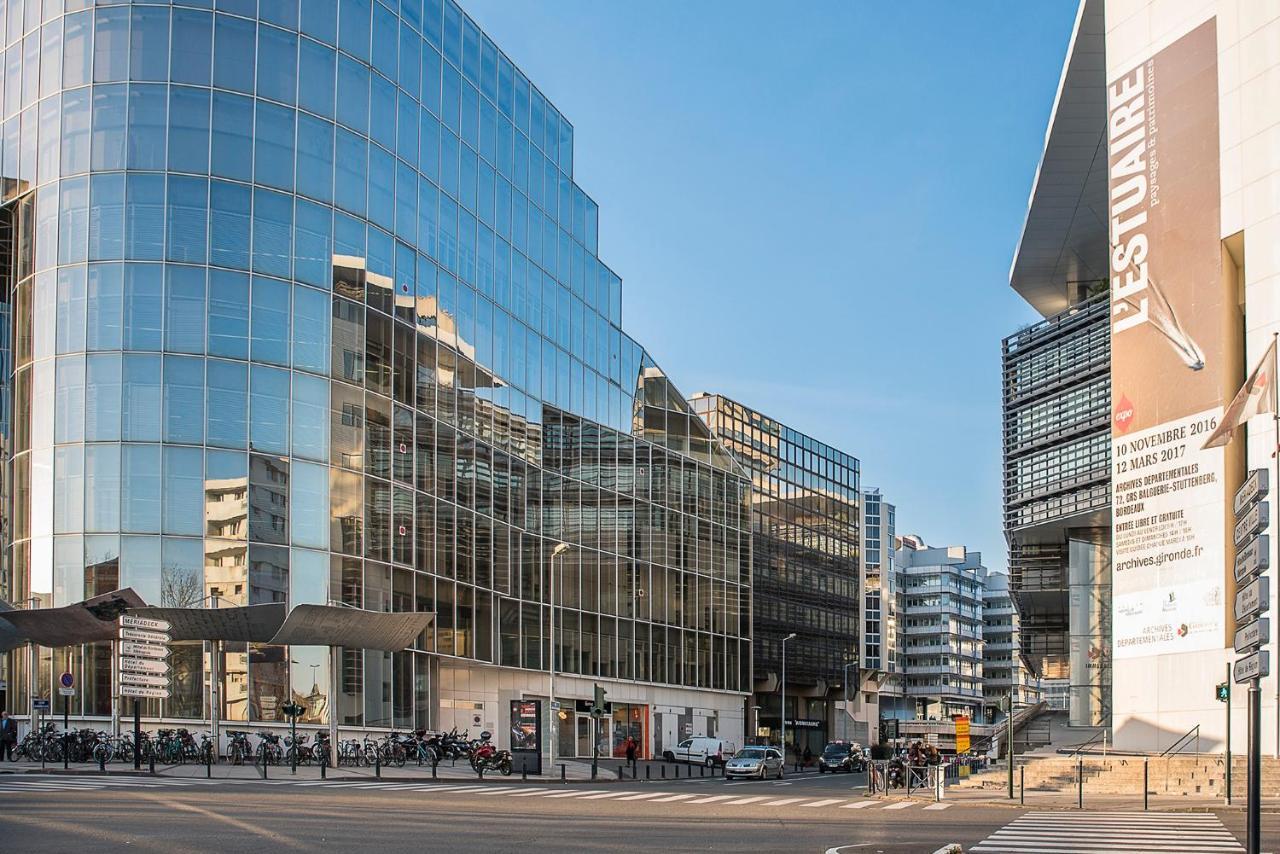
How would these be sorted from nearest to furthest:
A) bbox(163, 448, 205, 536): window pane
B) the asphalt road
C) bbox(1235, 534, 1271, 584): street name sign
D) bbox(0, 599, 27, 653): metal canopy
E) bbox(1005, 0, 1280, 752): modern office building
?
bbox(1235, 534, 1271, 584): street name sign < the asphalt road < bbox(0, 599, 27, 653): metal canopy < bbox(1005, 0, 1280, 752): modern office building < bbox(163, 448, 205, 536): window pane

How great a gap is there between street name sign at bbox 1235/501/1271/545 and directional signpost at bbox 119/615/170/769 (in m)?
30.1

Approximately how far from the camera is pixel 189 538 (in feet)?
146

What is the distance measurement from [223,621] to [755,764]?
78.1 feet

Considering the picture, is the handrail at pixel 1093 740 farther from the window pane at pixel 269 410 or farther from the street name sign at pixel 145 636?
the street name sign at pixel 145 636

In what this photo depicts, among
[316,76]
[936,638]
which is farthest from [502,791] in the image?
[936,638]

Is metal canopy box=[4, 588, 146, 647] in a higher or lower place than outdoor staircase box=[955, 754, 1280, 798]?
higher

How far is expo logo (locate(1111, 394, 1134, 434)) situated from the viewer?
149 ft

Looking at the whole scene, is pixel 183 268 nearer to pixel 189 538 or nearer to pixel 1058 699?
pixel 189 538

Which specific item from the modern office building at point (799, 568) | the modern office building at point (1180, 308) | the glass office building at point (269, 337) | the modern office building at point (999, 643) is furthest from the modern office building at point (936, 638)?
the modern office building at point (1180, 308)

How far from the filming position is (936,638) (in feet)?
542

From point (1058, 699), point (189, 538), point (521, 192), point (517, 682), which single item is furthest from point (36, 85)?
point (1058, 699)

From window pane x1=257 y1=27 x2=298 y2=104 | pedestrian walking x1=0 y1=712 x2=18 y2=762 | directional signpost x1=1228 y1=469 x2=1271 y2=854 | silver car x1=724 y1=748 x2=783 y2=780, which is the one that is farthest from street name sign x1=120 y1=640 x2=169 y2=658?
directional signpost x1=1228 y1=469 x2=1271 y2=854

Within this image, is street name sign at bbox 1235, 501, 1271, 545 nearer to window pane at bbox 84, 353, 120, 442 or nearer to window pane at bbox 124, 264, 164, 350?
window pane at bbox 124, 264, 164, 350

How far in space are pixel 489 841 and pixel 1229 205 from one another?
32712mm
